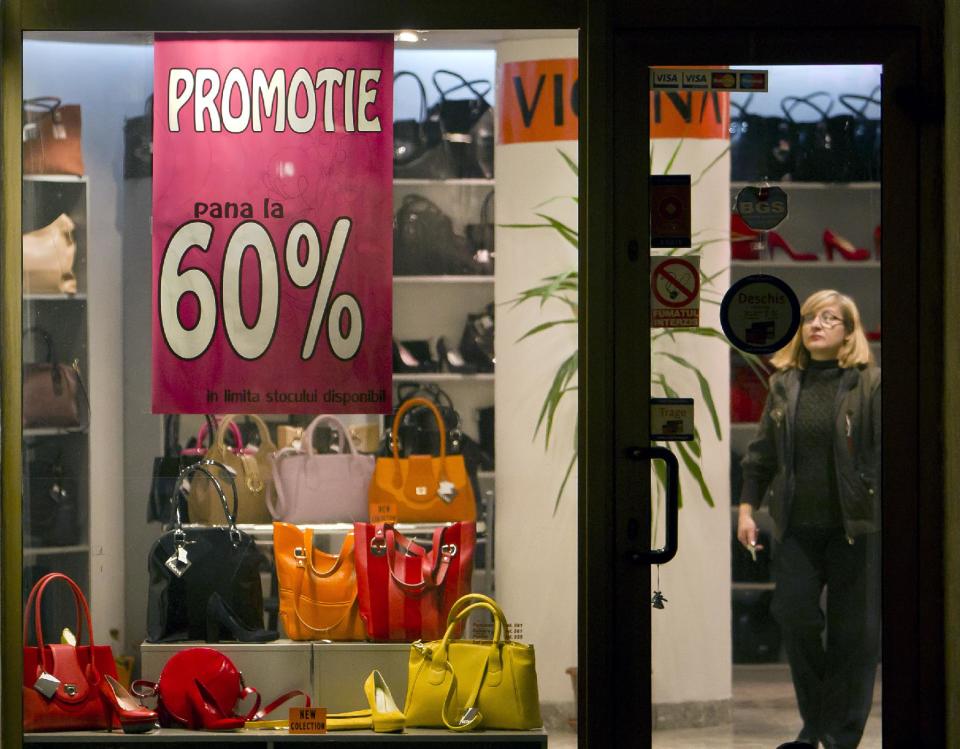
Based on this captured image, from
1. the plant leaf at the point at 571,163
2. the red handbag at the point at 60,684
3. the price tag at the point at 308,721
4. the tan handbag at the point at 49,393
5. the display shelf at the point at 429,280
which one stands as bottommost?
the price tag at the point at 308,721

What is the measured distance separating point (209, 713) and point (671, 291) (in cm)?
166

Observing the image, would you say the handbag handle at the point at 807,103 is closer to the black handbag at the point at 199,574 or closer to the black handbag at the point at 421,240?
the black handbag at the point at 421,240

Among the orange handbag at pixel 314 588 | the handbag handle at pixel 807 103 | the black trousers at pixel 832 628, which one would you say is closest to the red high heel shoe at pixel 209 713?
the orange handbag at pixel 314 588

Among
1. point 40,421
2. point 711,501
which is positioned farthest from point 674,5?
point 40,421

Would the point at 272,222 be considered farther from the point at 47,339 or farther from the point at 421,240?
the point at 47,339

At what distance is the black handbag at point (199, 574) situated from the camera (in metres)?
3.62

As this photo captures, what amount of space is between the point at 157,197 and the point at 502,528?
4.20 feet

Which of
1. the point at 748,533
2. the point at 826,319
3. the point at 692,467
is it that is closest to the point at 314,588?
the point at 692,467

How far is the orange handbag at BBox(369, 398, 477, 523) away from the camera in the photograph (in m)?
3.66

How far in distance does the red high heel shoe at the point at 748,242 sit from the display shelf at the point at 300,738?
1.37 metres

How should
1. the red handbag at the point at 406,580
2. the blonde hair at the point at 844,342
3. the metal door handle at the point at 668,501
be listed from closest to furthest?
the metal door handle at the point at 668,501 → the blonde hair at the point at 844,342 → the red handbag at the point at 406,580

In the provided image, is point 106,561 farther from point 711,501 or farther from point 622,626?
point 711,501

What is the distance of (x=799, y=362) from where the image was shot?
3.55 metres

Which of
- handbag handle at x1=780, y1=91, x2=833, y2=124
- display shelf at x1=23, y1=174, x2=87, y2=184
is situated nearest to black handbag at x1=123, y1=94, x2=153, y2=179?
display shelf at x1=23, y1=174, x2=87, y2=184
